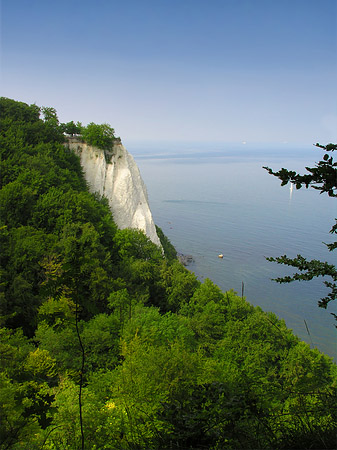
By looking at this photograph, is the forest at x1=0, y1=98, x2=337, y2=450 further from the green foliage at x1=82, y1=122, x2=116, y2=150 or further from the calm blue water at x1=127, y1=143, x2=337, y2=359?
the calm blue water at x1=127, y1=143, x2=337, y2=359

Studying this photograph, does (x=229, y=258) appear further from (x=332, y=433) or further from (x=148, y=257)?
(x=332, y=433)

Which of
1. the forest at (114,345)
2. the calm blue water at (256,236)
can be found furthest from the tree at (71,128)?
the calm blue water at (256,236)

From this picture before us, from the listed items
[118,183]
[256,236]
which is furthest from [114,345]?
[256,236]

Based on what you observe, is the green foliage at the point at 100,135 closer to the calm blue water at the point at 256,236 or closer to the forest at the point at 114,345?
the forest at the point at 114,345

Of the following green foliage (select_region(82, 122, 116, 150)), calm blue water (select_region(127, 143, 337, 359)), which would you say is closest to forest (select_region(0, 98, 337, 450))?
green foliage (select_region(82, 122, 116, 150))

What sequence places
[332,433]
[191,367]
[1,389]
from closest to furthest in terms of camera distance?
1. [332,433]
2. [1,389]
3. [191,367]

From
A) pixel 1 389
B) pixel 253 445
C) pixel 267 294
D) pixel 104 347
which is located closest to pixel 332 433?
pixel 253 445

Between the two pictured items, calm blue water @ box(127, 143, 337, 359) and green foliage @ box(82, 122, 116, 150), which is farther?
green foliage @ box(82, 122, 116, 150)
